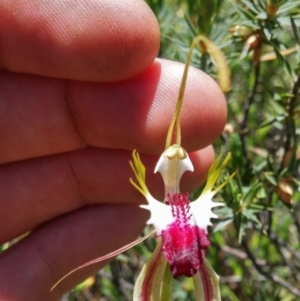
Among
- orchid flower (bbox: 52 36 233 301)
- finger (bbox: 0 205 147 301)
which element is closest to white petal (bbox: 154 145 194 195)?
orchid flower (bbox: 52 36 233 301)

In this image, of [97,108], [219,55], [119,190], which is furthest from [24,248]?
[219,55]

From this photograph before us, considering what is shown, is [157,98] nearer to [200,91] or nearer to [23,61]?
[200,91]

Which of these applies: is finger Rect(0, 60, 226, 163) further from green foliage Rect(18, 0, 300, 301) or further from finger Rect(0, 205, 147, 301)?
finger Rect(0, 205, 147, 301)

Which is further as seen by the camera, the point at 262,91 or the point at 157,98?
the point at 262,91

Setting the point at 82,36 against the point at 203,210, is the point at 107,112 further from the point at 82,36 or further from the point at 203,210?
the point at 203,210

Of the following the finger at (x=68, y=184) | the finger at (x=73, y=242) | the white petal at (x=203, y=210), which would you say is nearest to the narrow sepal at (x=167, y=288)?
the white petal at (x=203, y=210)
